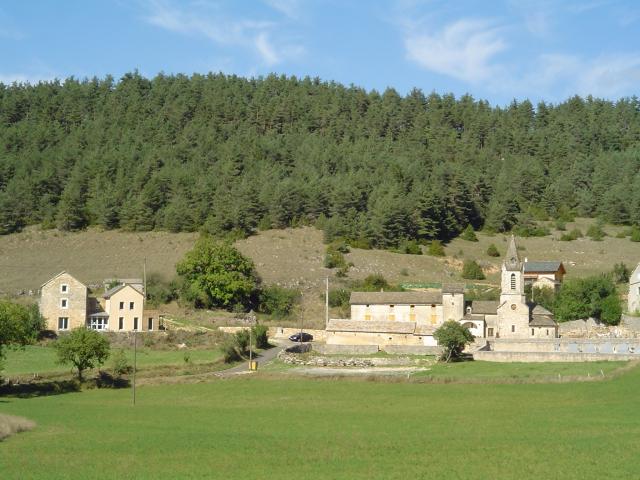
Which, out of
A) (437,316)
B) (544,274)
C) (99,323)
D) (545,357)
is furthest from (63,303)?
(544,274)

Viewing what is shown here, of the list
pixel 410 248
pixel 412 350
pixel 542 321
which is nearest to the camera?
pixel 412 350

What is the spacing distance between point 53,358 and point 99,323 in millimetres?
11521

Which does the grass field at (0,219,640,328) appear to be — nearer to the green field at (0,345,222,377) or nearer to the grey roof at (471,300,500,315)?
the grey roof at (471,300,500,315)

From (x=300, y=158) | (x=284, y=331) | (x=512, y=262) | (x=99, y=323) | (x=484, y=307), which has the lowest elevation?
(x=284, y=331)

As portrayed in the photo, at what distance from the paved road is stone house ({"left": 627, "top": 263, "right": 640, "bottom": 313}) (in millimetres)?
27553

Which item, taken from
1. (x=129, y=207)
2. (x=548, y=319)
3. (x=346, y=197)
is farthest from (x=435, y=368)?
(x=129, y=207)

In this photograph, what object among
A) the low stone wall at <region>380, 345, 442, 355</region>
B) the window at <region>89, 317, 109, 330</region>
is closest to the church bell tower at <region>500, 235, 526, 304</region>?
the low stone wall at <region>380, 345, 442, 355</region>

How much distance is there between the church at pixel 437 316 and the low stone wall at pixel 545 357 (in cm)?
637

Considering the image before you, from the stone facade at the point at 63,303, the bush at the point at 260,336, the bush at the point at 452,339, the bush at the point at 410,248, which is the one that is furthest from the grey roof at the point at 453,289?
the stone facade at the point at 63,303

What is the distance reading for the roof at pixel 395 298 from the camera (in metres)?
76.6

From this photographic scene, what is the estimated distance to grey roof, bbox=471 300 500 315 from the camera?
74.2 meters

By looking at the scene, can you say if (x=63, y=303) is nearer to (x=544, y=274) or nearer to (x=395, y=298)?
(x=395, y=298)

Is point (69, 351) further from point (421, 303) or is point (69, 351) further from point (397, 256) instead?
point (397, 256)

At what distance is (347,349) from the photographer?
226ft
